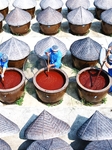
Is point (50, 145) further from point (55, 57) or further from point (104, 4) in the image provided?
point (104, 4)

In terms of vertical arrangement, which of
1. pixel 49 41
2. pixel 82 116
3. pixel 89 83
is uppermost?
pixel 49 41

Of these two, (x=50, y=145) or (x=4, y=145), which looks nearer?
(x=50, y=145)

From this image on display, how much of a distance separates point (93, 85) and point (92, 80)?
25 centimetres

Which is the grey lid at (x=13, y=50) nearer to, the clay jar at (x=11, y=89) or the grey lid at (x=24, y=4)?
the clay jar at (x=11, y=89)

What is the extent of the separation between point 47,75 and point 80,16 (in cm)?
470

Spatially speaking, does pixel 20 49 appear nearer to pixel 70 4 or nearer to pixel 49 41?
pixel 49 41

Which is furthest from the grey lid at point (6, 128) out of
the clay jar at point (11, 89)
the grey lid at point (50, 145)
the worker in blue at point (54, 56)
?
the worker in blue at point (54, 56)

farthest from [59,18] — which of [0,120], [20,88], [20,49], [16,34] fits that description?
[0,120]

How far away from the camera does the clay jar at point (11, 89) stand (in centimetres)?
939

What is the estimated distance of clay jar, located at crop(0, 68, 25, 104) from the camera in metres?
9.39

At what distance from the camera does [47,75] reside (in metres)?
10.0

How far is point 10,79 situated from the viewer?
988 cm

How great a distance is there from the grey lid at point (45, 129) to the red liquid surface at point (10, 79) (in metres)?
2.00

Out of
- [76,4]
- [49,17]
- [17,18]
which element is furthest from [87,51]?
[76,4]
